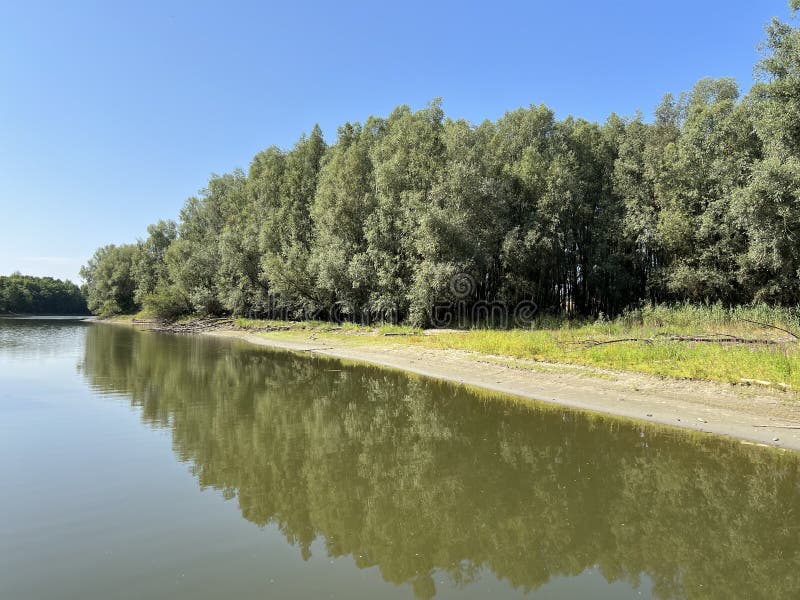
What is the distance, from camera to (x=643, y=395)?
16469mm

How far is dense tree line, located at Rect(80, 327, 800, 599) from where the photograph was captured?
21.6ft

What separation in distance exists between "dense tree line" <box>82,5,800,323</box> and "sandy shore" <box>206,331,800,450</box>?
13.9 meters

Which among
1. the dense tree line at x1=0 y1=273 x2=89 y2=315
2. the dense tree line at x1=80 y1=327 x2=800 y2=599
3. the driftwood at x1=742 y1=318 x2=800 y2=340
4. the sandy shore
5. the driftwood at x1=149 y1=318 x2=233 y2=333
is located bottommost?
the dense tree line at x1=80 y1=327 x2=800 y2=599

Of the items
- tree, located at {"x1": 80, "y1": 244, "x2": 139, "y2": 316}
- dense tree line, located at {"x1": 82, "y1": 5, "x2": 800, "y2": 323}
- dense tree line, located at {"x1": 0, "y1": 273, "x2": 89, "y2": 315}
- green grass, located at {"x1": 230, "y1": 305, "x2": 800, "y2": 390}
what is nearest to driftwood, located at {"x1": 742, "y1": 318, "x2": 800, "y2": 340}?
green grass, located at {"x1": 230, "y1": 305, "x2": 800, "y2": 390}

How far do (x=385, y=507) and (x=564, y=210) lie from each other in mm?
36411

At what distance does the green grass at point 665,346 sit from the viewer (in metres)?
16.1

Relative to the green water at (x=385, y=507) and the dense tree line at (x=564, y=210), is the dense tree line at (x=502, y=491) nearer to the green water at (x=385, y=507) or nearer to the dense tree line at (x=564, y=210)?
the green water at (x=385, y=507)

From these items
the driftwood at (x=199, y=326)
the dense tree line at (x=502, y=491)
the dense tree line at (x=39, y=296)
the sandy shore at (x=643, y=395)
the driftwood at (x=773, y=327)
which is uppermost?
the dense tree line at (x=39, y=296)

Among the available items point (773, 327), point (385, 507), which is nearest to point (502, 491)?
point (385, 507)

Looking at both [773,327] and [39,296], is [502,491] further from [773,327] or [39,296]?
[39,296]

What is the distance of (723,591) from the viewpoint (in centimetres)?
584

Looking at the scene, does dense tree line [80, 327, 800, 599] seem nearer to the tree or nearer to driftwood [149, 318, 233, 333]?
driftwood [149, 318, 233, 333]

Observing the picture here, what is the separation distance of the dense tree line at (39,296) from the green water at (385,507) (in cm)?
15874

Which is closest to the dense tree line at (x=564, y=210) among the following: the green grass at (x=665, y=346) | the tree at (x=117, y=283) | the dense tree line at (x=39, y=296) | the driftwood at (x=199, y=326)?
the green grass at (x=665, y=346)
